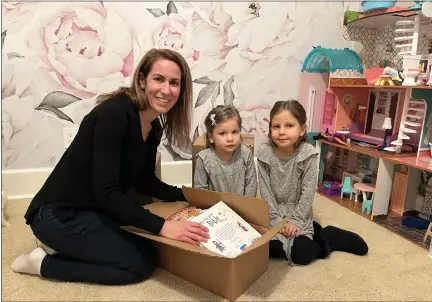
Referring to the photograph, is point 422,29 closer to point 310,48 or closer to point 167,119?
point 310,48

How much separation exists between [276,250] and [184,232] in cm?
39

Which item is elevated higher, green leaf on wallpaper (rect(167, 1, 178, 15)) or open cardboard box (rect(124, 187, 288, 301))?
green leaf on wallpaper (rect(167, 1, 178, 15))

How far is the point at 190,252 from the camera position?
1062 millimetres

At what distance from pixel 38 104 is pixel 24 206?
→ 1.66 feet

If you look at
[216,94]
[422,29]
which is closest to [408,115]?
[422,29]

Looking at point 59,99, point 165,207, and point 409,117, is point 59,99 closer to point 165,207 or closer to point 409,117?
point 165,207

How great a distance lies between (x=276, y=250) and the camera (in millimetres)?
1271

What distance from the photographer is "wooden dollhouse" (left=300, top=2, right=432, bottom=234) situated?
1619 mm

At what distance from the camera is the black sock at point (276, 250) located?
127 cm

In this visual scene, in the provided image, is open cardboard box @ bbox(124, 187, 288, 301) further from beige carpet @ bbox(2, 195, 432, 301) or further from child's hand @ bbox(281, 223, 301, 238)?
child's hand @ bbox(281, 223, 301, 238)

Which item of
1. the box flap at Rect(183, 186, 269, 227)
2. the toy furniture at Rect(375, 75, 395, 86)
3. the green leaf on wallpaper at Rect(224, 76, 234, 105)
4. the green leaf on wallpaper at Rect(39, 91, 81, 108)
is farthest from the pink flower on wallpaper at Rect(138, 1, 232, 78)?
the box flap at Rect(183, 186, 269, 227)

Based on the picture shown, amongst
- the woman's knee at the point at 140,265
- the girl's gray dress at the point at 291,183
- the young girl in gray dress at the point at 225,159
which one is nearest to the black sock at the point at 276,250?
the girl's gray dress at the point at 291,183

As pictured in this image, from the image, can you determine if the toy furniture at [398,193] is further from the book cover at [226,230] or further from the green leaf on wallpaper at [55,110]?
the green leaf on wallpaper at [55,110]

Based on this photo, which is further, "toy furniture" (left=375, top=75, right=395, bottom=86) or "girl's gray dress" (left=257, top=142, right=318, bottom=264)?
"toy furniture" (left=375, top=75, right=395, bottom=86)
